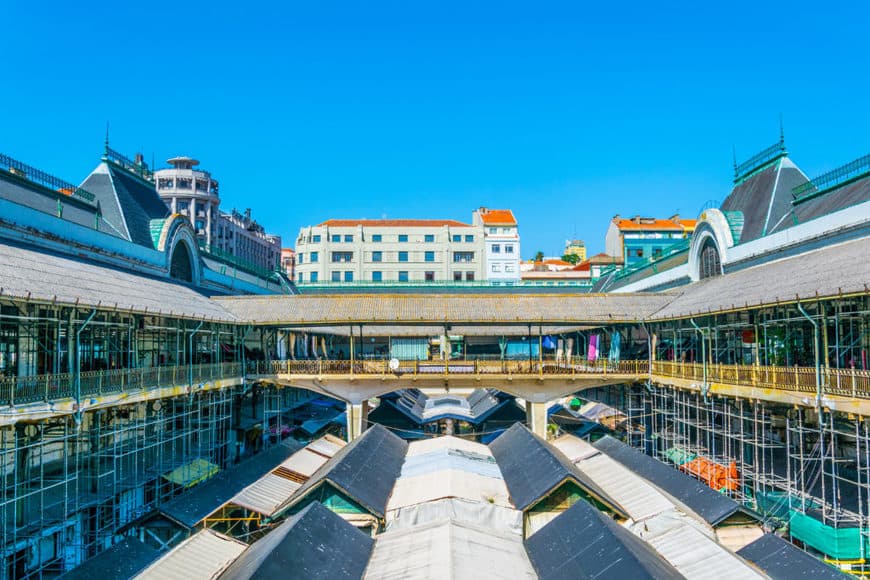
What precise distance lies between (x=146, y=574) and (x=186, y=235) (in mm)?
25996

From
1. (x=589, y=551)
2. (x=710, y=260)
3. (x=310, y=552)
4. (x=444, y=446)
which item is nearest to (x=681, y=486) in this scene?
(x=589, y=551)

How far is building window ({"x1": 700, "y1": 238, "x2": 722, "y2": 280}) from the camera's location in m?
35.8

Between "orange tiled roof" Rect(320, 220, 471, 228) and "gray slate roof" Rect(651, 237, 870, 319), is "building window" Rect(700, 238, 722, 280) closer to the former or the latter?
"gray slate roof" Rect(651, 237, 870, 319)

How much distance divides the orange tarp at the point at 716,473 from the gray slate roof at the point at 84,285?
61.5 feet

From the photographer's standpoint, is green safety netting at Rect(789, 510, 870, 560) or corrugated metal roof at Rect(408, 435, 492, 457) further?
corrugated metal roof at Rect(408, 435, 492, 457)

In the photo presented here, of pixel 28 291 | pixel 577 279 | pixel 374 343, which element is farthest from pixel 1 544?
pixel 577 279

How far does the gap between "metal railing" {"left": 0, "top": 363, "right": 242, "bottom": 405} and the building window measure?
23714 millimetres

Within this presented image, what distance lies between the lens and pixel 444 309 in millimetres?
34906

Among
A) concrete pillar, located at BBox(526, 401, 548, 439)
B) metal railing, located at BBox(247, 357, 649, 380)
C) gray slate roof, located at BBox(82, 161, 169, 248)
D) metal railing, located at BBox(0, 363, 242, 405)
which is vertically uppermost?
gray slate roof, located at BBox(82, 161, 169, 248)

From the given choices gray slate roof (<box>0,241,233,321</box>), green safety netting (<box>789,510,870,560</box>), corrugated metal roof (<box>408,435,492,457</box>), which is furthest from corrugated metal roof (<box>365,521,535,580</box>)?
gray slate roof (<box>0,241,233,321</box>)

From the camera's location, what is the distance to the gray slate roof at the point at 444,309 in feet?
111

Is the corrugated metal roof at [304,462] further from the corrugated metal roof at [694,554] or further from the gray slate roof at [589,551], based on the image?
the corrugated metal roof at [694,554]

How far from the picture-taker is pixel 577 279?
293ft

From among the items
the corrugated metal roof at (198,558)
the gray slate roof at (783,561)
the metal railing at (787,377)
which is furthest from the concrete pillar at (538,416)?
the corrugated metal roof at (198,558)
